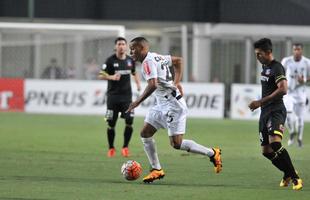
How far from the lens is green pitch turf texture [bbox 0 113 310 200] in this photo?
473 inches

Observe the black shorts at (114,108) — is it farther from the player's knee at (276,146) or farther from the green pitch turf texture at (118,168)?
the player's knee at (276,146)

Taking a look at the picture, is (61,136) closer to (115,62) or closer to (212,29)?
(115,62)

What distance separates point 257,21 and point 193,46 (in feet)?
25.8

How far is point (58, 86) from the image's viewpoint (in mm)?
31266

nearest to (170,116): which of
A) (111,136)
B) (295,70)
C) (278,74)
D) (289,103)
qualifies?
(278,74)

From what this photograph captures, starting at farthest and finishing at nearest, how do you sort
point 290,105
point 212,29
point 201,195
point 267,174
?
point 212,29, point 290,105, point 267,174, point 201,195

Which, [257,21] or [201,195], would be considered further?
[257,21]

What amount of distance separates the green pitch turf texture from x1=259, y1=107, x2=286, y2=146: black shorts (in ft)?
2.43

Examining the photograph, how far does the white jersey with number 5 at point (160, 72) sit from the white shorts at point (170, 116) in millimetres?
111

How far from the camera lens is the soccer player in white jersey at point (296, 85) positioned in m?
21.1

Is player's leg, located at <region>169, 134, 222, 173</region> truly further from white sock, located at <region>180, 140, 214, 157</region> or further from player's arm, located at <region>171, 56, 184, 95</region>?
player's arm, located at <region>171, 56, 184, 95</region>

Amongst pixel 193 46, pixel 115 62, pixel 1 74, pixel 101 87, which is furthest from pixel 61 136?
pixel 193 46

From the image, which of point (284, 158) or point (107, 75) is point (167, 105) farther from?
point (107, 75)

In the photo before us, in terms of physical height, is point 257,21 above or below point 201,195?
above
